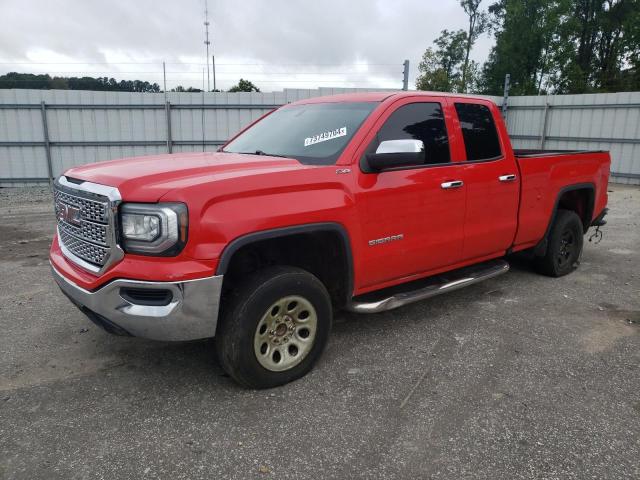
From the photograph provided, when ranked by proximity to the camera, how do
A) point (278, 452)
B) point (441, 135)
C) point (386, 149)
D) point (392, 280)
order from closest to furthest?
point (278, 452), point (386, 149), point (392, 280), point (441, 135)

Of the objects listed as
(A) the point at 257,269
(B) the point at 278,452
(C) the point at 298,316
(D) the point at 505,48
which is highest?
(D) the point at 505,48

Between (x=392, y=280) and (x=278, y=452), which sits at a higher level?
(x=392, y=280)

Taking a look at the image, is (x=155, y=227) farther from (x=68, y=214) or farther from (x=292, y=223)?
(x=68, y=214)

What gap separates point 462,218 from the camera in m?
4.21

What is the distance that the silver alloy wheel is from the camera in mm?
3115

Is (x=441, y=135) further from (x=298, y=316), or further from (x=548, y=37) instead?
(x=548, y=37)

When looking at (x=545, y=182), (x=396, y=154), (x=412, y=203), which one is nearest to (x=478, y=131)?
(x=545, y=182)

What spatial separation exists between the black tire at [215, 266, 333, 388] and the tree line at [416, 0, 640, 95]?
A: 32682mm

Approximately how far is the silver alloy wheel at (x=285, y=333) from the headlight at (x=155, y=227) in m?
0.72

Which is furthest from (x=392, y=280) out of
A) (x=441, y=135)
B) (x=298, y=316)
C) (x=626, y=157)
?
(x=626, y=157)

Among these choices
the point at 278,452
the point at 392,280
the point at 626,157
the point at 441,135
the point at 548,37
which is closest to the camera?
the point at 278,452

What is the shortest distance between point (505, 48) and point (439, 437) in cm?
3962

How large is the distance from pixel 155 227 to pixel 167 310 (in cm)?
46

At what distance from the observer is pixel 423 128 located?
159 inches
